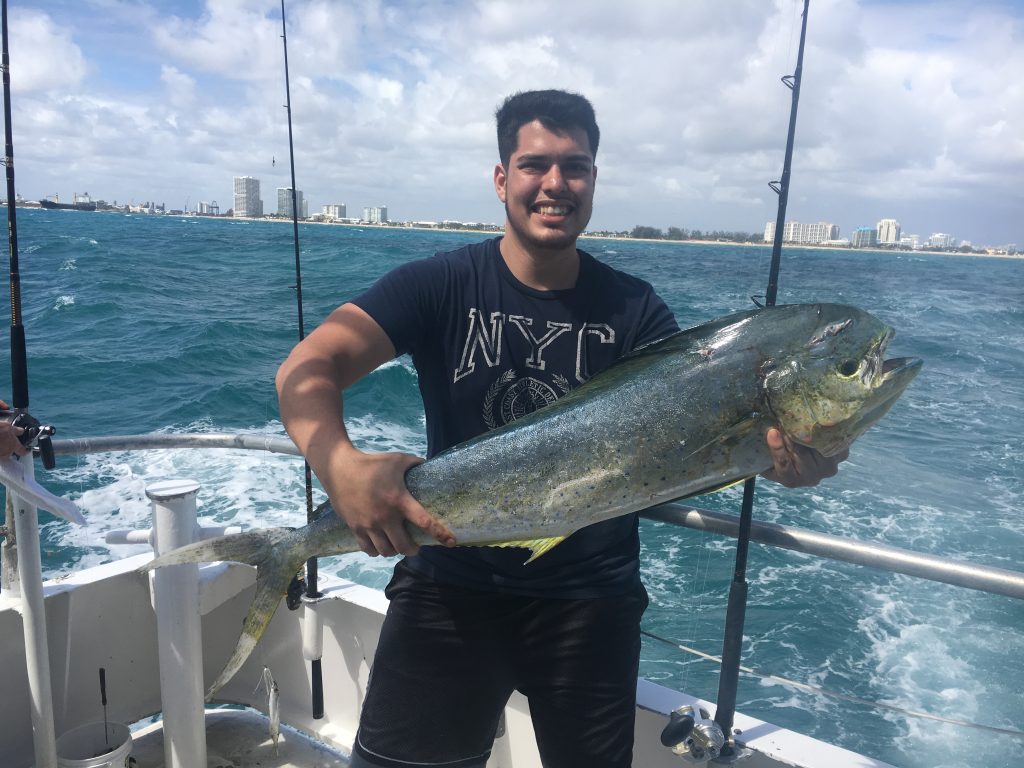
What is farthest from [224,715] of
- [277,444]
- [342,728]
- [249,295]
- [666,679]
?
[249,295]

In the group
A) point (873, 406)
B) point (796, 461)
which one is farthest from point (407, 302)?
point (873, 406)

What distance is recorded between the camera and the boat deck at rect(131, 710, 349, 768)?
293 cm

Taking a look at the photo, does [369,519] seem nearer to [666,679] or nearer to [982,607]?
[666,679]

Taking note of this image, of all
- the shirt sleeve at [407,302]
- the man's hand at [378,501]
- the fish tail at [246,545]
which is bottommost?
the fish tail at [246,545]

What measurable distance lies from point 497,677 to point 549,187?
132cm

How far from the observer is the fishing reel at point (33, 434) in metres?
2.27

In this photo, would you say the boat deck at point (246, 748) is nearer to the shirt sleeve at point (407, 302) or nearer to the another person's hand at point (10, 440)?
the another person's hand at point (10, 440)

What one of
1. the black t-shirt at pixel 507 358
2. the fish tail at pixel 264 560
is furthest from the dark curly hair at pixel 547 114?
the fish tail at pixel 264 560

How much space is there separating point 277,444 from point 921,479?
33.7 feet

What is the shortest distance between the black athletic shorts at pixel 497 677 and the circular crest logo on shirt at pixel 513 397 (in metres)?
0.48

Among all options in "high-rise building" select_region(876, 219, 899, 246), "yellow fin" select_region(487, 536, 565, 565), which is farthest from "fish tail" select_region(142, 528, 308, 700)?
"high-rise building" select_region(876, 219, 899, 246)

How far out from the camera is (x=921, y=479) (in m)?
10.4

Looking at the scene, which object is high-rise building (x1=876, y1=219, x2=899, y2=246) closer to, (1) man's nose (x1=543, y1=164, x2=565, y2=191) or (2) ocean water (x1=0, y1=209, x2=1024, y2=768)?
(2) ocean water (x1=0, y1=209, x2=1024, y2=768)

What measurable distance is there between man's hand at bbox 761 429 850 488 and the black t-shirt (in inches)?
18.8
